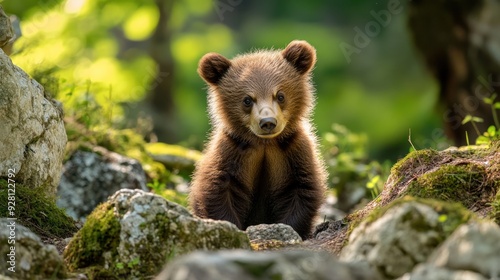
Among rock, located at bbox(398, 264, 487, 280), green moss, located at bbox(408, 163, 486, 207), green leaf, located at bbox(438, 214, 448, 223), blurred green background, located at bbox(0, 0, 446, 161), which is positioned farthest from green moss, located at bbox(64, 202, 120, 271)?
→ blurred green background, located at bbox(0, 0, 446, 161)

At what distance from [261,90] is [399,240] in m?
4.11

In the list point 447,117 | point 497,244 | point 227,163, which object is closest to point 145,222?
point 497,244

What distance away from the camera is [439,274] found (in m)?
3.46

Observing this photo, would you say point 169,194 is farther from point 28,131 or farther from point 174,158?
point 28,131

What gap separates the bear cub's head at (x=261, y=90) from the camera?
7.77 metres

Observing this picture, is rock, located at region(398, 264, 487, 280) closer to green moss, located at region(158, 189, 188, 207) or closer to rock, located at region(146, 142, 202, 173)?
green moss, located at region(158, 189, 188, 207)

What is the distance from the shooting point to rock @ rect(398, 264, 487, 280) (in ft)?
11.2

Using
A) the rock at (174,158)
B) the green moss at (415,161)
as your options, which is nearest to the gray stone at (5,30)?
the green moss at (415,161)

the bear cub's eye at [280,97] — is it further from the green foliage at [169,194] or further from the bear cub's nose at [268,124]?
the green foliage at [169,194]

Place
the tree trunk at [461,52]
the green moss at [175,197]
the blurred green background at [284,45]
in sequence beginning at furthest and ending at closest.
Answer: the blurred green background at [284,45] → the tree trunk at [461,52] → the green moss at [175,197]

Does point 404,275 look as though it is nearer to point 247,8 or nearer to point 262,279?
point 262,279

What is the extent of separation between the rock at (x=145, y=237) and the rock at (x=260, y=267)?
143 cm

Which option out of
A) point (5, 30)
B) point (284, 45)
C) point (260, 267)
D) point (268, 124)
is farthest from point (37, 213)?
point (284, 45)

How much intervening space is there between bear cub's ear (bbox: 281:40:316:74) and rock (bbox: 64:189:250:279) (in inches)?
145
